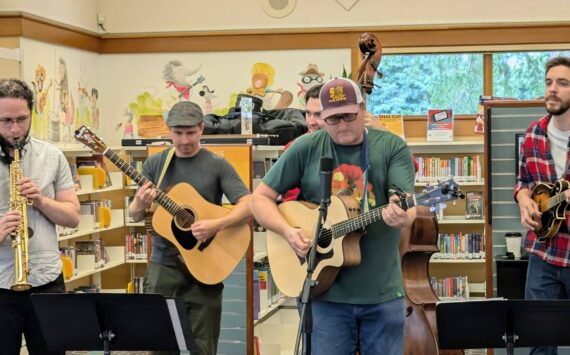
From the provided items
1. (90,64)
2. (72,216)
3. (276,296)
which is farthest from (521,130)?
(90,64)

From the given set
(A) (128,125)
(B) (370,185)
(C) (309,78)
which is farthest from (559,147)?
(A) (128,125)

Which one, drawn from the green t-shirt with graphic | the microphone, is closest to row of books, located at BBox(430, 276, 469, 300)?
the green t-shirt with graphic

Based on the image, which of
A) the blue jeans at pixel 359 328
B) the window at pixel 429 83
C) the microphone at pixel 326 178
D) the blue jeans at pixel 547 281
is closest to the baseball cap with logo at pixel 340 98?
the microphone at pixel 326 178

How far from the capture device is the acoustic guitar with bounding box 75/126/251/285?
484cm

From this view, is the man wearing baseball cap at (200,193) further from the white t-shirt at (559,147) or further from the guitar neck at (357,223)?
the white t-shirt at (559,147)

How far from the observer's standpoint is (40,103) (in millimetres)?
9383

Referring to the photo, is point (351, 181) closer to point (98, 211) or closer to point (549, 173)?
point (549, 173)

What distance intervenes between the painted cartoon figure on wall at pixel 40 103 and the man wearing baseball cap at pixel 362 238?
604 centimetres

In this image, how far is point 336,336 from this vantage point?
366 cm

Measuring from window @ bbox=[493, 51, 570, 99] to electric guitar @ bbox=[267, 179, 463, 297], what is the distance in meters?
7.51

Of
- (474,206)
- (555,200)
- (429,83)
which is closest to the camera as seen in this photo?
(555,200)

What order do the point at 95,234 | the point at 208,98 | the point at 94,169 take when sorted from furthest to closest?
1. the point at 208,98
2. the point at 95,234
3. the point at 94,169

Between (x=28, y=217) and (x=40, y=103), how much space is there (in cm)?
569

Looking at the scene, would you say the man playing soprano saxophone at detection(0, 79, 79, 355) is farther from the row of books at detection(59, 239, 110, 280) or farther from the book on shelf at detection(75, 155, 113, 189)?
the book on shelf at detection(75, 155, 113, 189)
